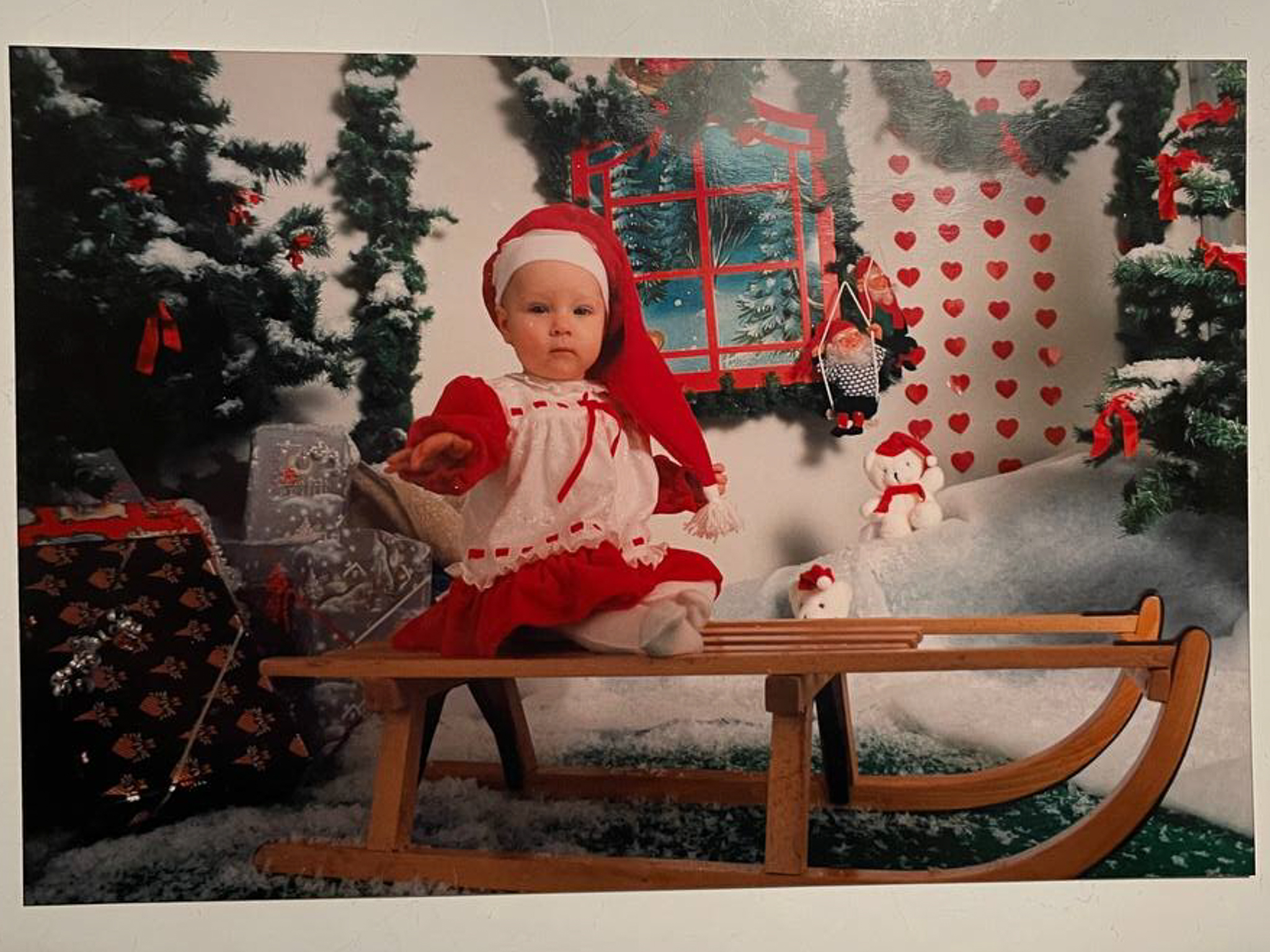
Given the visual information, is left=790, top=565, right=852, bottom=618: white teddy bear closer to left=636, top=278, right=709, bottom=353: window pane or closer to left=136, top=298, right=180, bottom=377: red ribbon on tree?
left=636, top=278, right=709, bottom=353: window pane

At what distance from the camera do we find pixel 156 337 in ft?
6.55

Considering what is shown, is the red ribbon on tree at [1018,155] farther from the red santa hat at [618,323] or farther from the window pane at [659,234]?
the red santa hat at [618,323]

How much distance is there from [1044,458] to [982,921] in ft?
2.35

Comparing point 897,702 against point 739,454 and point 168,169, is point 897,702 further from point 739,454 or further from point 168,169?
point 168,169

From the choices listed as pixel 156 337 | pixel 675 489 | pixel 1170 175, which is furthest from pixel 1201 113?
pixel 156 337

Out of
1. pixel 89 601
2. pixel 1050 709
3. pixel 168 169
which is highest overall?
pixel 168 169

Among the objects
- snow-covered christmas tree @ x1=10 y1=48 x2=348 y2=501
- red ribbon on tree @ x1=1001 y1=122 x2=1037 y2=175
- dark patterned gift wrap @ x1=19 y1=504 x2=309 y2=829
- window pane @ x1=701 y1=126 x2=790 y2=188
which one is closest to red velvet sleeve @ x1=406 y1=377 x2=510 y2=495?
snow-covered christmas tree @ x1=10 y1=48 x2=348 y2=501

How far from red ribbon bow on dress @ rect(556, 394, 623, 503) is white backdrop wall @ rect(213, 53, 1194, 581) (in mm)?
135

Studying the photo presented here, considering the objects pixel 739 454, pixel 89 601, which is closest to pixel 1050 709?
pixel 739 454

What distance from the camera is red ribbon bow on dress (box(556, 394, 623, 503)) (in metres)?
1.99

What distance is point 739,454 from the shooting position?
2080 mm

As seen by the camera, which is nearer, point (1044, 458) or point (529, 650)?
point (529, 650)

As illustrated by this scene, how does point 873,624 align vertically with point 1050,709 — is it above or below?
above

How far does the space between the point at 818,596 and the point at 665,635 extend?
0.27m
